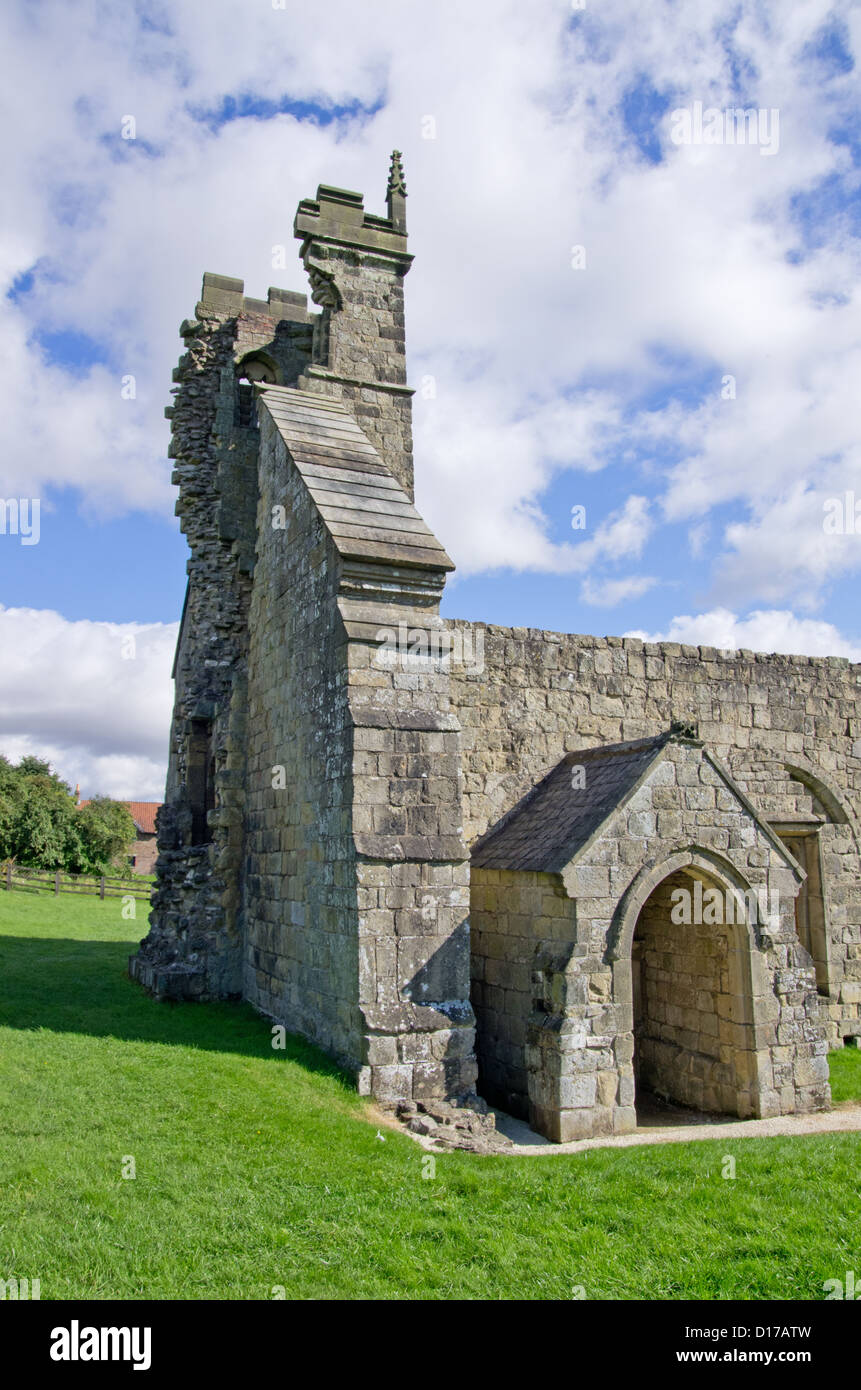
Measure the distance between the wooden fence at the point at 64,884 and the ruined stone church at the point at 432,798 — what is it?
43.5ft

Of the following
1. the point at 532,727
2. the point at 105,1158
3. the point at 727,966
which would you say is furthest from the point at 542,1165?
the point at 532,727

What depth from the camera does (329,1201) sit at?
5379 millimetres

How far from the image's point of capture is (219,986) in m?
11.2

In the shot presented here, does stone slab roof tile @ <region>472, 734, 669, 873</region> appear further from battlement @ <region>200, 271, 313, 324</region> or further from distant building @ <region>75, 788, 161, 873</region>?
distant building @ <region>75, 788, 161, 873</region>

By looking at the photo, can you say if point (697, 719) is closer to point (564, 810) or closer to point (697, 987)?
point (564, 810)

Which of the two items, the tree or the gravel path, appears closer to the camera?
the gravel path

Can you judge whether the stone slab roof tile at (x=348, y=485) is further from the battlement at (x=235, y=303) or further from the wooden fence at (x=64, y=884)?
the wooden fence at (x=64, y=884)

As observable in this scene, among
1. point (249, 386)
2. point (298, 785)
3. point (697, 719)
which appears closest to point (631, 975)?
point (298, 785)

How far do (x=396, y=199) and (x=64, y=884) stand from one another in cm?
2007

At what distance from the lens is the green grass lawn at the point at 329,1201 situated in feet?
15.0

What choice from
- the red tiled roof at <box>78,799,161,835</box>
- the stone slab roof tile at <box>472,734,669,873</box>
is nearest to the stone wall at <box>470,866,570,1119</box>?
the stone slab roof tile at <box>472,734,669,873</box>

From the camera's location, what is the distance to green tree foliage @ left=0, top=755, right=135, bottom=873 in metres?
31.6

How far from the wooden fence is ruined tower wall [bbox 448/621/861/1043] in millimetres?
17472
